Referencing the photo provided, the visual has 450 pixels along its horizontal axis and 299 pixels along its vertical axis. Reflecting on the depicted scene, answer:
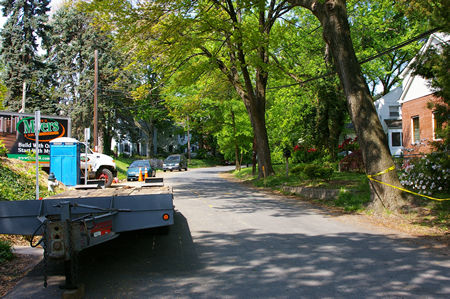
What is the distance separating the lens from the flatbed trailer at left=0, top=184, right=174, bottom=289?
4.24m

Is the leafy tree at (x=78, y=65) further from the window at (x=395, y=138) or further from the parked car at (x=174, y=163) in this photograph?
the window at (x=395, y=138)

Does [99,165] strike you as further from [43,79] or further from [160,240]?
[43,79]

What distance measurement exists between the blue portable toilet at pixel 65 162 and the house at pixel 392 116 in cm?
2951

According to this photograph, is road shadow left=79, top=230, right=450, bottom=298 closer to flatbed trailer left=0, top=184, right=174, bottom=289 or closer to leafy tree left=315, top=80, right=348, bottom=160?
flatbed trailer left=0, top=184, right=174, bottom=289

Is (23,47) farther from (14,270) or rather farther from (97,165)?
(14,270)

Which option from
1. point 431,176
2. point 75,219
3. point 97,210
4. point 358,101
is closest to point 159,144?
point 358,101

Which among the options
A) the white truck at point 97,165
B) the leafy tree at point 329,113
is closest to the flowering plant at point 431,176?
the leafy tree at point 329,113

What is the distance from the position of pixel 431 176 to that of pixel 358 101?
9.47 feet

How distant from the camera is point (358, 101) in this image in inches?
432

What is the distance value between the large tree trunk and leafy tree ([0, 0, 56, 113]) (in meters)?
31.9

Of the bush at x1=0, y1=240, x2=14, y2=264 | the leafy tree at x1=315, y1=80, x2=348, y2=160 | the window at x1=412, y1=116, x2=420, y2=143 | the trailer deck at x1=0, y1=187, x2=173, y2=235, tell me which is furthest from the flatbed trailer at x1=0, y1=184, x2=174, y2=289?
the window at x1=412, y1=116, x2=420, y2=143

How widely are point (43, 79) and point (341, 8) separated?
33122mm

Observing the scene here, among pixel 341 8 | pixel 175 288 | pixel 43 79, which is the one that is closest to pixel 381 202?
pixel 341 8

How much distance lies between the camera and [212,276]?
5.46 meters
